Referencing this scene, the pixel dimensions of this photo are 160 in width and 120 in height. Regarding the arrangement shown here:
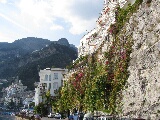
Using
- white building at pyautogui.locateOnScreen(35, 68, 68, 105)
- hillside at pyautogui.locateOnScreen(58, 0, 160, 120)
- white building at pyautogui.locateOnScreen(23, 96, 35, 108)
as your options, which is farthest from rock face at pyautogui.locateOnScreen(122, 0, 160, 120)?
white building at pyautogui.locateOnScreen(23, 96, 35, 108)

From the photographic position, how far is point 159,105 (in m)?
37.3

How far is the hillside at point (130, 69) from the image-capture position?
40531 mm

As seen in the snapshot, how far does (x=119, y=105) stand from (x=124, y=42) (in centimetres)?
1189

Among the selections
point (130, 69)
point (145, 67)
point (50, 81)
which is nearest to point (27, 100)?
point (50, 81)

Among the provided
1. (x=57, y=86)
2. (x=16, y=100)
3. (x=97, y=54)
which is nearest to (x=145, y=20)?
(x=97, y=54)

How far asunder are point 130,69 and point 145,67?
3.90m

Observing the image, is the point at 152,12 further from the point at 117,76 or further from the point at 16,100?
the point at 16,100

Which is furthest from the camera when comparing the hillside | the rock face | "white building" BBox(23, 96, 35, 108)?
"white building" BBox(23, 96, 35, 108)

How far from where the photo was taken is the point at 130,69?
1826 inches

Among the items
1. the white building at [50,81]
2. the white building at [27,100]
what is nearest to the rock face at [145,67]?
the white building at [50,81]

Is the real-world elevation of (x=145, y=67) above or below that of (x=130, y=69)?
below

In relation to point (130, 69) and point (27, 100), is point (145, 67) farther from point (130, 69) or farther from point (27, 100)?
point (27, 100)

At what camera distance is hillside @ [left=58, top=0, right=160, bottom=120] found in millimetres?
40531

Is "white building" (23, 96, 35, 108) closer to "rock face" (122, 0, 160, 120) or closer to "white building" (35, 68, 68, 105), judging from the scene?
"white building" (35, 68, 68, 105)
